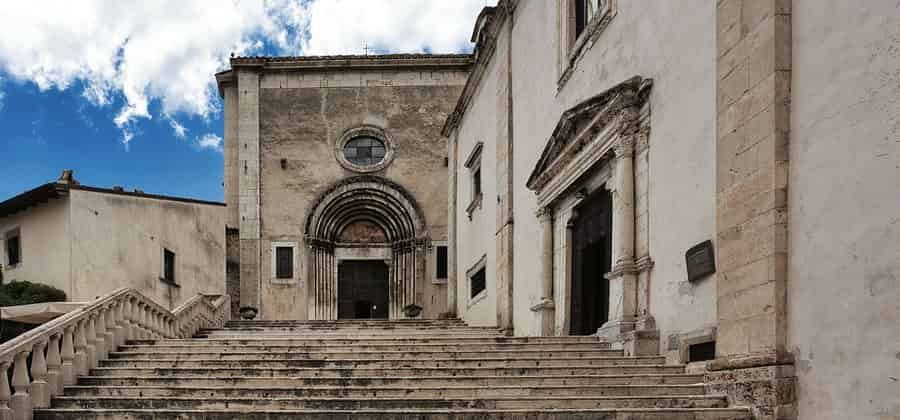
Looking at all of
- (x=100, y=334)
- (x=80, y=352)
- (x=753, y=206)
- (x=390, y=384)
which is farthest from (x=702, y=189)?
(x=100, y=334)

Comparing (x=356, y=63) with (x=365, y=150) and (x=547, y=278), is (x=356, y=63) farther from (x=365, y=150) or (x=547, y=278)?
(x=547, y=278)

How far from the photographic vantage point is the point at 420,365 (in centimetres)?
764

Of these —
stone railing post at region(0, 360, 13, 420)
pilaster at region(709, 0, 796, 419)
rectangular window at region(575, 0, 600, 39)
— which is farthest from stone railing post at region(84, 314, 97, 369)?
rectangular window at region(575, 0, 600, 39)

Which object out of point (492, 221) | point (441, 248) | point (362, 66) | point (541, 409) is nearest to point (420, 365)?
point (541, 409)

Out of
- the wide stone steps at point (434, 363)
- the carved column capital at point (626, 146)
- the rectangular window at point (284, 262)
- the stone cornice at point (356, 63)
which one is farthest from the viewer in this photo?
the stone cornice at point (356, 63)

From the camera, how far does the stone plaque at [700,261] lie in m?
6.41

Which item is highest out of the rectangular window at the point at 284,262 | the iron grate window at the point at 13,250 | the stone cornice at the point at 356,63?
the stone cornice at the point at 356,63

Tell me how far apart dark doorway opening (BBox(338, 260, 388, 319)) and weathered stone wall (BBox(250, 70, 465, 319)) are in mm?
1807

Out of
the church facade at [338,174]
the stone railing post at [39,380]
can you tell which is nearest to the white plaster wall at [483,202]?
the church facade at [338,174]

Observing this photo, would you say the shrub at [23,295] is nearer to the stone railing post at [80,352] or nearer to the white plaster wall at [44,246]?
the white plaster wall at [44,246]

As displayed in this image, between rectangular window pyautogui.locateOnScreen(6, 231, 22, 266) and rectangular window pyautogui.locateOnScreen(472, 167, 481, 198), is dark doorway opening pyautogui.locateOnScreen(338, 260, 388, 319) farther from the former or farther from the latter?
rectangular window pyautogui.locateOnScreen(6, 231, 22, 266)

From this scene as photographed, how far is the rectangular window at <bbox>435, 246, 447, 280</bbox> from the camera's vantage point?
23891 mm

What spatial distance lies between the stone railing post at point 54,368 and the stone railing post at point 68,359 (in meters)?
0.12

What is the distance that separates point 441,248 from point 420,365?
16.3 metres
